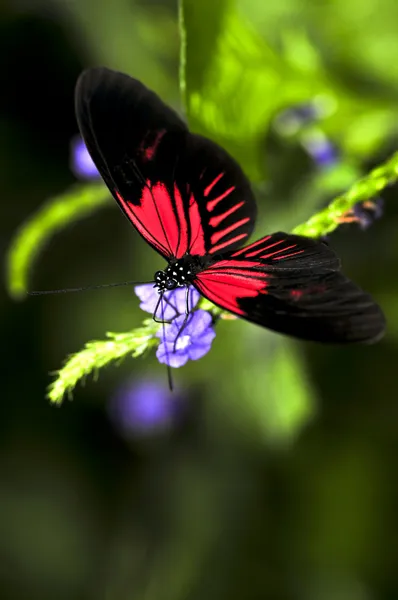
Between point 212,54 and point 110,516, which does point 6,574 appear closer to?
point 110,516

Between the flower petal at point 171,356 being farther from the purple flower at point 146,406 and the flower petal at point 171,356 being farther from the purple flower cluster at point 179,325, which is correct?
the purple flower at point 146,406

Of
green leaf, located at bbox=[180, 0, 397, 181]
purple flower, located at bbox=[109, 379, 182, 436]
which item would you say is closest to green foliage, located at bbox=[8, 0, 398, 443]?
green leaf, located at bbox=[180, 0, 397, 181]

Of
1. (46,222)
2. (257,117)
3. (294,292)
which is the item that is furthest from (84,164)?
(294,292)

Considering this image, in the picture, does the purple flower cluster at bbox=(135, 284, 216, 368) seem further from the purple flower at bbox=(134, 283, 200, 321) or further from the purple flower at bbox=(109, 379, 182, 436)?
the purple flower at bbox=(109, 379, 182, 436)

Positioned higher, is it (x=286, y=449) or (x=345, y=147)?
(x=345, y=147)

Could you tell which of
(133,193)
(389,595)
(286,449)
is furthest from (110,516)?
(133,193)
